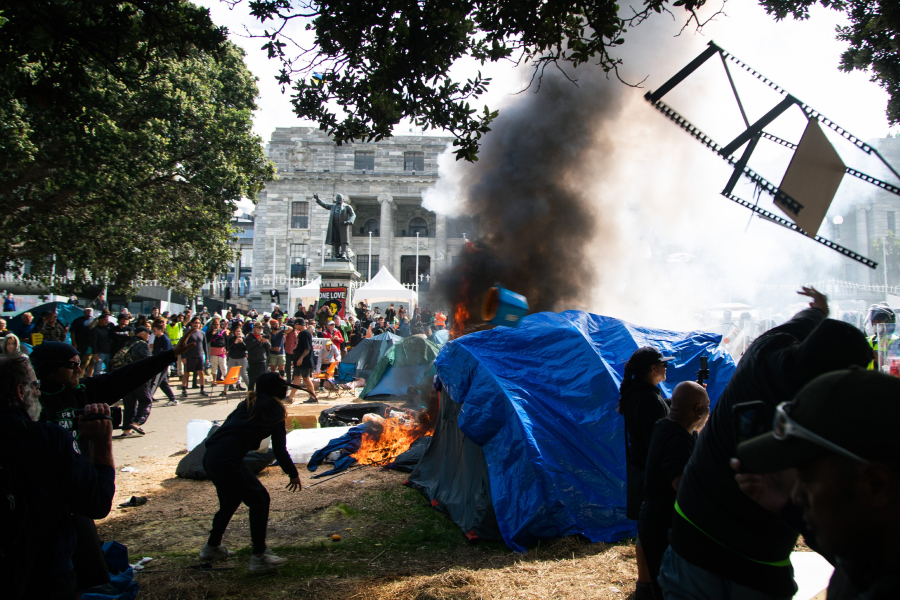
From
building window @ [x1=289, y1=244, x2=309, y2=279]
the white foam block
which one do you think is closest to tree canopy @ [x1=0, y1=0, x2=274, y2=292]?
the white foam block

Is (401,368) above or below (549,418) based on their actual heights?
below

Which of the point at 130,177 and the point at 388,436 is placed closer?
the point at 388,436

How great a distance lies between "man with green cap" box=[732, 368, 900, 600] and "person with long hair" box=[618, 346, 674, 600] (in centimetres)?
207

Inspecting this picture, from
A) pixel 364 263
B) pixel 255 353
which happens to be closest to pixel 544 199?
pixel 255 353

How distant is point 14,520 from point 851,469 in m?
2.45

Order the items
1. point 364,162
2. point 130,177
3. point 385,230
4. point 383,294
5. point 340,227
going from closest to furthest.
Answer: point 130,177
point 340,227
point 383,294
point 385,230
point 364,162

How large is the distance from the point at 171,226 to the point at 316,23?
11194mm

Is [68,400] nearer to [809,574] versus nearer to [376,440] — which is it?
[809,574]

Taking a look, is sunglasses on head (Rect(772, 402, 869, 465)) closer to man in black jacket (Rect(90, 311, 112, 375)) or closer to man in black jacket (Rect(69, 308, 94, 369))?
man in black jacket (Rect(90, 311, 112, 375))

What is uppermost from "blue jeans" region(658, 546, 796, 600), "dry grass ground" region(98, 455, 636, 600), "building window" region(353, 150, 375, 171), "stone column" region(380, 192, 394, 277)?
"building window" region(353, 150, 375, 171)

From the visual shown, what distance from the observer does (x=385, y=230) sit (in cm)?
4625

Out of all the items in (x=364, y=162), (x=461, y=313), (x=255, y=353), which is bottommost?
(x=255, y=353)

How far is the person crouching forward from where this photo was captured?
152 inches

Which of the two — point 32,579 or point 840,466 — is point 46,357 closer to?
point 32,579
